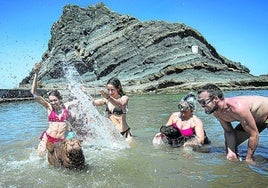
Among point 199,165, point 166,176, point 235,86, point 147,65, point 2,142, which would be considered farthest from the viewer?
point 147,65

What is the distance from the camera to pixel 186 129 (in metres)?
7.92

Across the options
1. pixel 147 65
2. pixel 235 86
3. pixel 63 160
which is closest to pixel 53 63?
pixel 147 65

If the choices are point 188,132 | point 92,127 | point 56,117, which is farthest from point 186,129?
point 56,117

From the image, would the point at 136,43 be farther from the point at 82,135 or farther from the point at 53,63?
the point at 82,135

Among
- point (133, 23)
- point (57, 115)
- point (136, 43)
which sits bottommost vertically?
point (57, 115)

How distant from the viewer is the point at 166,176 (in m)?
5.49

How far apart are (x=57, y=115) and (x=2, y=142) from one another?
297 centimetres

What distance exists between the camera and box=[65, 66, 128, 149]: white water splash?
27.7 feet

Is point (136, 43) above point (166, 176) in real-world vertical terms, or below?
above

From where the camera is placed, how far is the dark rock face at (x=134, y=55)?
41375 millimetres


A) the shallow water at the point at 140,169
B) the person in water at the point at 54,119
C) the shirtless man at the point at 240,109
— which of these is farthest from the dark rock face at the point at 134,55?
the shirtless man at the point at 240,109

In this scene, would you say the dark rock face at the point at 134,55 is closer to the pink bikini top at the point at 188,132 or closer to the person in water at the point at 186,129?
the person in water at the point at 186,129

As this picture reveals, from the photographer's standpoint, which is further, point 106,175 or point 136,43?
point 136,43

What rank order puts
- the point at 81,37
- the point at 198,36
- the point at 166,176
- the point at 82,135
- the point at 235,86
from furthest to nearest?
the point at 81,37 < the point at 198,36 < the point at 235,86 < the point at 82,135 < the point at 166,176
